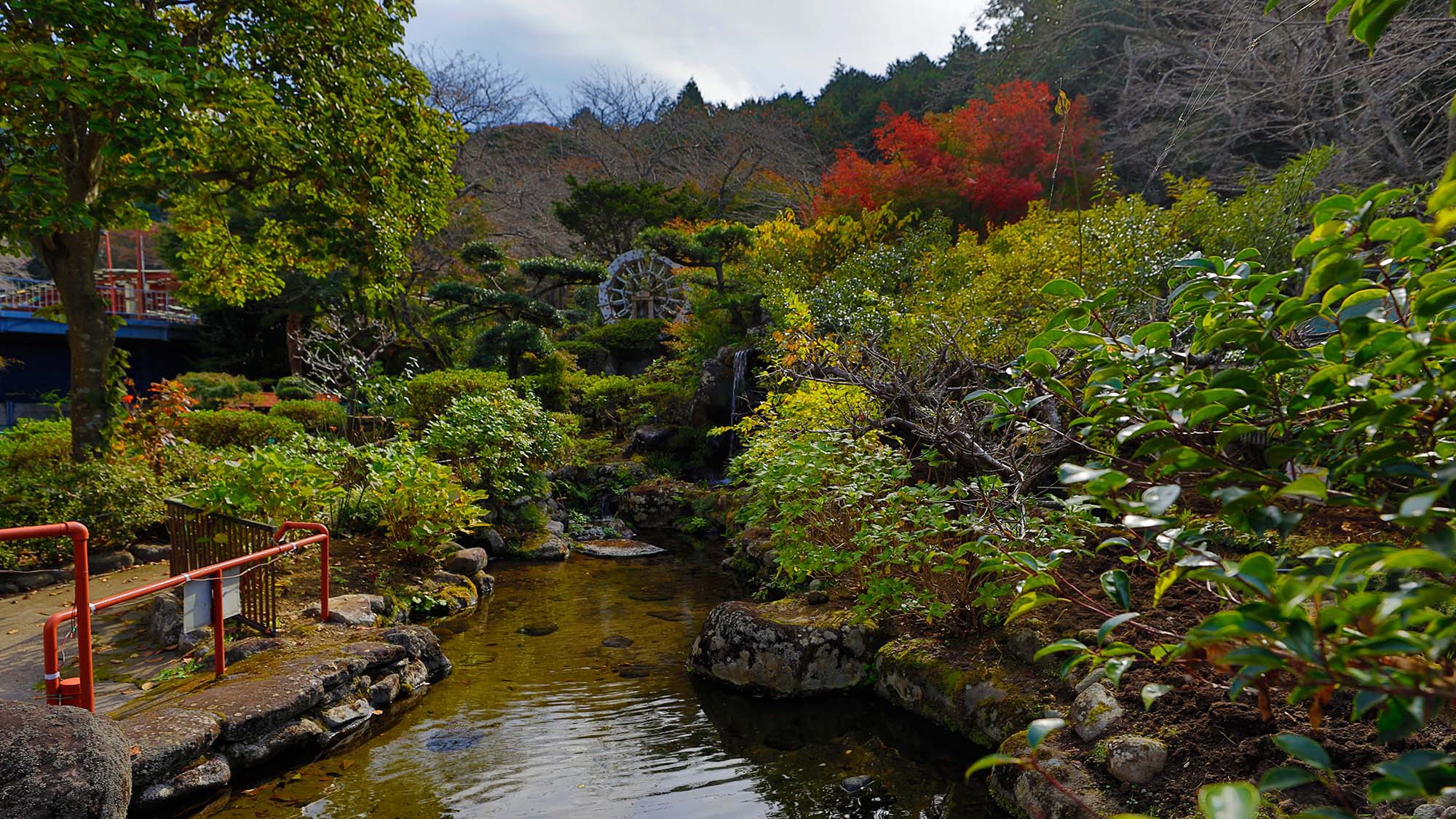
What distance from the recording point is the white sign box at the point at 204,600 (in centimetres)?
422

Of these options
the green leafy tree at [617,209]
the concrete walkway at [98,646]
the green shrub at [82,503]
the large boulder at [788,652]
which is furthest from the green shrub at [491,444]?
the green leafy tree at [617,209]

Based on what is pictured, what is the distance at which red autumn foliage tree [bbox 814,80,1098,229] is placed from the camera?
13.9m

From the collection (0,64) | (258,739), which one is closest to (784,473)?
(258,739)

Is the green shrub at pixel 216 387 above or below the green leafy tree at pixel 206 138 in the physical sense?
below

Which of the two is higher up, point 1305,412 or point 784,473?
point 1305,412

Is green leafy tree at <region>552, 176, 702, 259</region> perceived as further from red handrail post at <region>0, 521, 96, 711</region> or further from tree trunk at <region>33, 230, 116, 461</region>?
red handrail post at <region>0, 521, 96, 711</region>

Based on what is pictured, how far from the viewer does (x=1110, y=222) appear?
26.0 ft

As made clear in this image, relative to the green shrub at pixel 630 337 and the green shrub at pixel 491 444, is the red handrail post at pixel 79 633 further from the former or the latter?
the green shrub at pixel 630 337

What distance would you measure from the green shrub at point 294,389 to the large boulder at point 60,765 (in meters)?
14.2

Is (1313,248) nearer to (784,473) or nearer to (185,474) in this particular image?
(784,473)

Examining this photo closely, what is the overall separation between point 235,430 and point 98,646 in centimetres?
596

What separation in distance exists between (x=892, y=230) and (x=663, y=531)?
7200 millimetres

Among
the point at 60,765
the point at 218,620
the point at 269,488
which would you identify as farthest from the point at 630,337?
the point at 60,765

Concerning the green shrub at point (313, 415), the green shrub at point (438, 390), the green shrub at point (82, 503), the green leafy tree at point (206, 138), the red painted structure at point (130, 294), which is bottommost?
the green shrub at point (82, 503)
